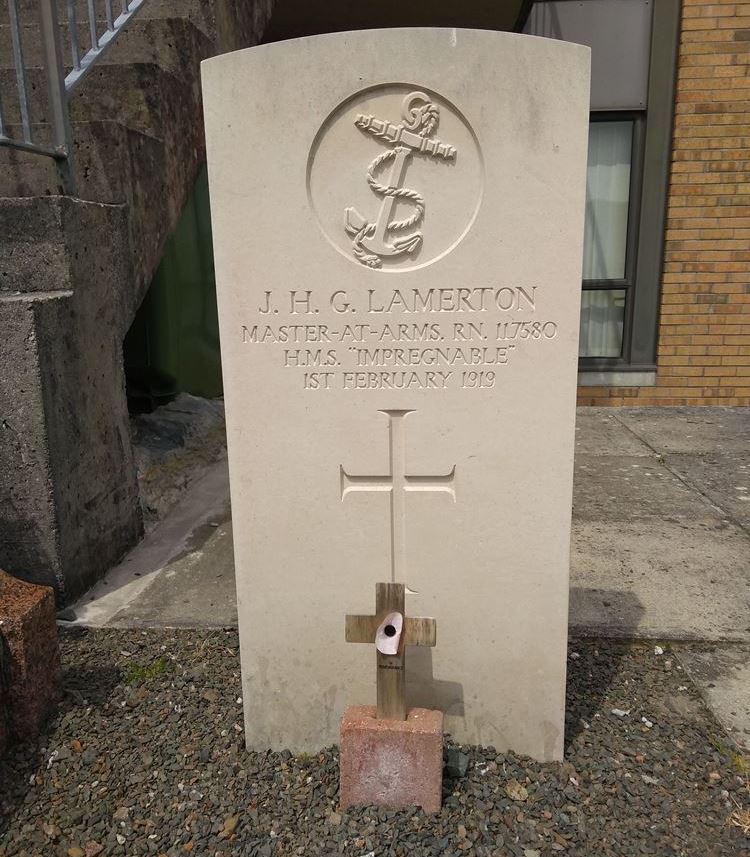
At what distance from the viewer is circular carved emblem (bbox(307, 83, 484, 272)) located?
6.31ft

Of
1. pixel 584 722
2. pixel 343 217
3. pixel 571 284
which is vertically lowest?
pixel 584 722

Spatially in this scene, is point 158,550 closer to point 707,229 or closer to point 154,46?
point 154,46

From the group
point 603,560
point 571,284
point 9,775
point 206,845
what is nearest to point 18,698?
point 9,775

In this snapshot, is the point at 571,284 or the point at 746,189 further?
the point at 746,189

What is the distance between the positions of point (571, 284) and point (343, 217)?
2.24ft

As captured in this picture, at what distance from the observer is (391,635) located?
203cm

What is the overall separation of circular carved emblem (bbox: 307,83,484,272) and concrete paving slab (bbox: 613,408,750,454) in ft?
14.1

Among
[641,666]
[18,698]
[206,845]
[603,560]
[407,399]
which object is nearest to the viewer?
[206,845]

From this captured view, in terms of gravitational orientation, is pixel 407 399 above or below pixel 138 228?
below

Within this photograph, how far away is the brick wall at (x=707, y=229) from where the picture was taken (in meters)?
6.50

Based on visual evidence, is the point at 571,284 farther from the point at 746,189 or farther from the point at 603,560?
the point at 746,189

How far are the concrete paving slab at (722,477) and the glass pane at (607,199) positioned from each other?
260 cm

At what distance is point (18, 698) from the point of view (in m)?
2.26

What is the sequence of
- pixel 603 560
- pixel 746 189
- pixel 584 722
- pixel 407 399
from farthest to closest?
pixel 746 189 < pixel 603 560 < pixel 584 722 < pixel 407 399
